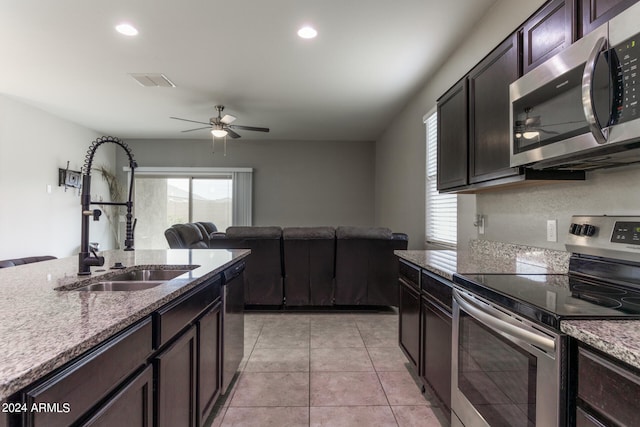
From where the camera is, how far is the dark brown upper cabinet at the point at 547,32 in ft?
4.43

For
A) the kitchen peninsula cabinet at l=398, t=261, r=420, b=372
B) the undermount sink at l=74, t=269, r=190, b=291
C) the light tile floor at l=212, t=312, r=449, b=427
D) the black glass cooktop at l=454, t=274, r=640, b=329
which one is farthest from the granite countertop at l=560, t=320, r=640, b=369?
the undermount sink at l=74, t=269, r=190, b=291

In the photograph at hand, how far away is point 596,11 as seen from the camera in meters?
1.21

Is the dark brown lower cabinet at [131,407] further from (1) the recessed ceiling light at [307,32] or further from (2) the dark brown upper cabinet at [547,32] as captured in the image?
(1) the recessed ceiling light at [307,32]

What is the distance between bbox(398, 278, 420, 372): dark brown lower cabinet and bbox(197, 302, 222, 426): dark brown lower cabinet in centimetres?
121

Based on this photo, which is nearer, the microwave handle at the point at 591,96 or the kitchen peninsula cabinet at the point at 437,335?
the microwave handle at the point at 591,96

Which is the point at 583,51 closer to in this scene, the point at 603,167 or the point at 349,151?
the point at 603,167

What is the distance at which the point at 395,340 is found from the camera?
3.05 m

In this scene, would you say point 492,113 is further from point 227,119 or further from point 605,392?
point 227,119

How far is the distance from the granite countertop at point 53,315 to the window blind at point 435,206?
8.27 feet

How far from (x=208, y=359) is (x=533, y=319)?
4.76 feet

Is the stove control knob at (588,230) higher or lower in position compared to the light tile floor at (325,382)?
higher

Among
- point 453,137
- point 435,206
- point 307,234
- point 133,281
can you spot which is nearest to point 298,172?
point 307,234

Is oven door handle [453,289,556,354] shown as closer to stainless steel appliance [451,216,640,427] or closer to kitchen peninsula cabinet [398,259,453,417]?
stainless steel appliance [451,216,640,427]

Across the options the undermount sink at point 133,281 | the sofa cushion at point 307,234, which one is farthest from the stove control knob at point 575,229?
the sofa cushion at point 307,234
